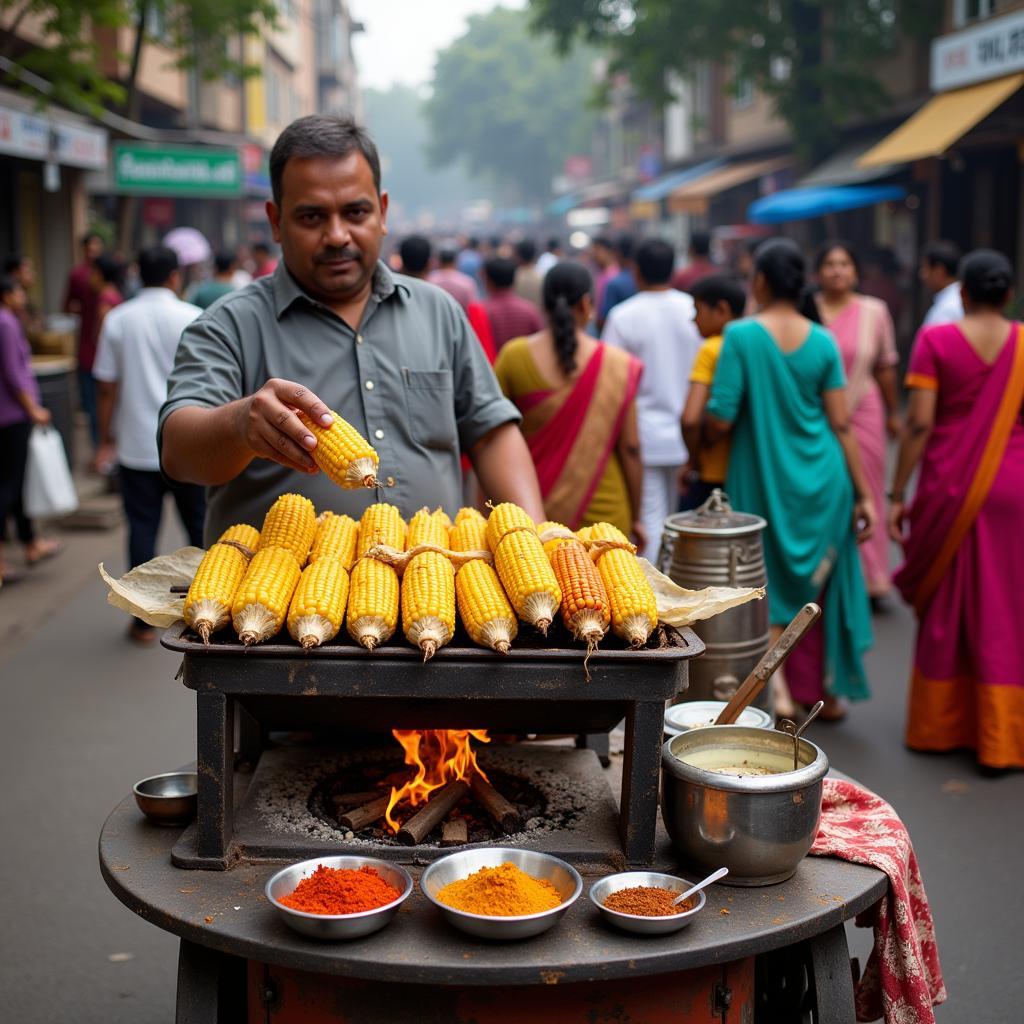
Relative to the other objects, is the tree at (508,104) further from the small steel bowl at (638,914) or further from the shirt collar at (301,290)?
the small steel bowl at (638,914)

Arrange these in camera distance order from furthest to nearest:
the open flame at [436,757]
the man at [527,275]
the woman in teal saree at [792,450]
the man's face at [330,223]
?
the man at [527,275] < the woman in teal saree at [792,450] < the man's face at [330,223] < the open flame at [436,757]

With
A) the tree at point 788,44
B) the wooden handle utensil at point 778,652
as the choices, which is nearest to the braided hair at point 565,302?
the wooden handle utensil at point 778,652

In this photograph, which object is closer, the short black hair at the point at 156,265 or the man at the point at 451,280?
the short black hair at the point at 156,265

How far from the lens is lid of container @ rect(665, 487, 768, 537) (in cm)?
441

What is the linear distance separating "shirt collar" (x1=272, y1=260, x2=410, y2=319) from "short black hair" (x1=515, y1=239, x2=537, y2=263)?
10.7 meters

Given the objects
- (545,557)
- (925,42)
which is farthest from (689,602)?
(925,42)

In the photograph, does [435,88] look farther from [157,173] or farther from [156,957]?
[156,957]

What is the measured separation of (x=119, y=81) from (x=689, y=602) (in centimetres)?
2119

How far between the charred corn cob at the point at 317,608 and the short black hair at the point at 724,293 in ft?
15.4

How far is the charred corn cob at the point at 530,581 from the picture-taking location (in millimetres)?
2510

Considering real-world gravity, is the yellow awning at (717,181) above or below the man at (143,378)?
above

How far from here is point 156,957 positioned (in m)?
4.30

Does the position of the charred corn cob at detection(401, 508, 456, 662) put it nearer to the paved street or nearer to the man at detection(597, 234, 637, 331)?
the paved street

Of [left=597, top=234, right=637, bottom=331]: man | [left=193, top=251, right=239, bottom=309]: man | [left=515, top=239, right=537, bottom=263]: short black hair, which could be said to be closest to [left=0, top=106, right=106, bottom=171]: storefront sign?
[left=193, top=251, right=239, bottom=309]: man
